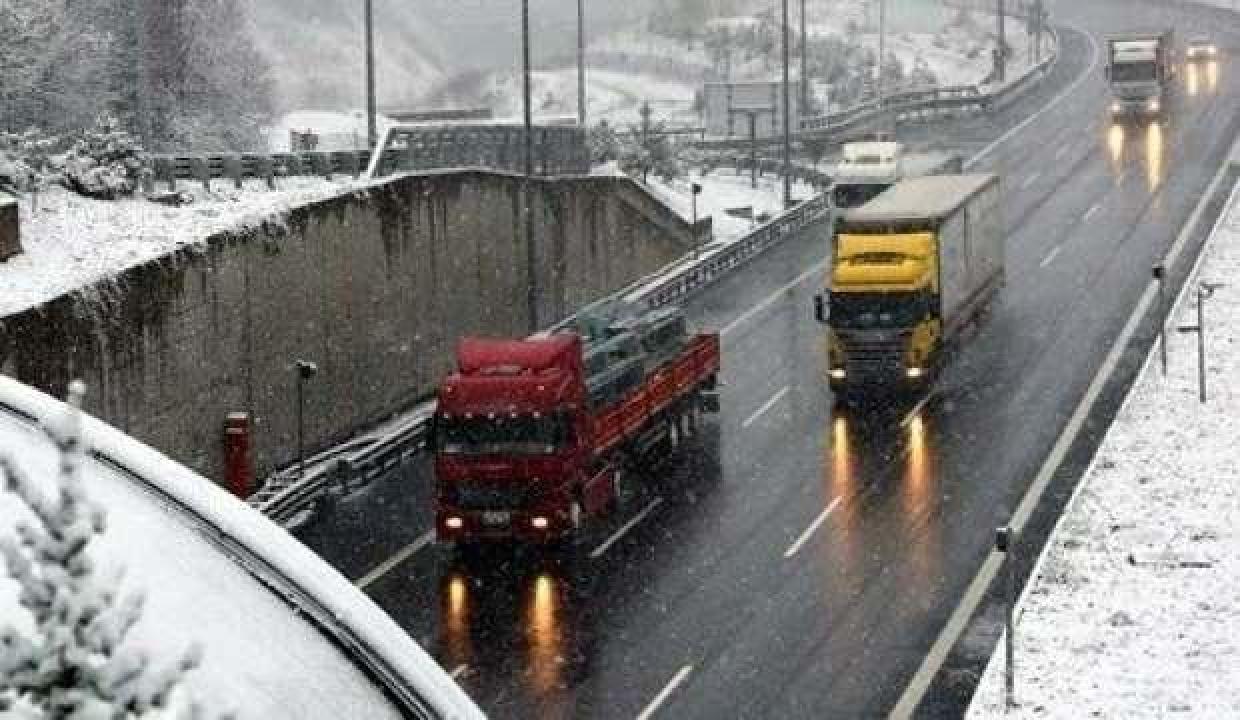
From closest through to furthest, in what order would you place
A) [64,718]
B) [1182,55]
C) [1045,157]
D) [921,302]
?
[64,718]
[921,302]
[1045,157]
[1182,55]

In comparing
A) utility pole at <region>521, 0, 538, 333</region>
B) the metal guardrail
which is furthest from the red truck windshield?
utility pole at <region>521, 0, 538, 333</region>

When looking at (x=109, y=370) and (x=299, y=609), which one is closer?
(x=299, y=609)

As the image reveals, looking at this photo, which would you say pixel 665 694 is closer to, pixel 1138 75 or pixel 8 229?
pixel 8 229

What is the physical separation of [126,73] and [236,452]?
31483mm

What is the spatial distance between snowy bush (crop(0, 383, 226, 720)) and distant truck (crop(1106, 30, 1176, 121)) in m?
83.4

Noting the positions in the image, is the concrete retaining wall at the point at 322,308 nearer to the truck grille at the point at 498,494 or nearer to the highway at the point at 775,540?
the highway at the point at 775,540

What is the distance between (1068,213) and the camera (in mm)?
67250

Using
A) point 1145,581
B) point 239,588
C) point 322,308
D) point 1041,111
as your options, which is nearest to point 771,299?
point 322,308

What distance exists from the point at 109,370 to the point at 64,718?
31.9 metres

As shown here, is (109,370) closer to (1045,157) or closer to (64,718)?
(64,718)

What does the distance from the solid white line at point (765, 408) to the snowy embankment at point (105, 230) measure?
10262mm

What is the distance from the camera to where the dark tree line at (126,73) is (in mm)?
59031

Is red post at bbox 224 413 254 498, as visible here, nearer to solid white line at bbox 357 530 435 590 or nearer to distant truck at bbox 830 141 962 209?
solid white line at bbox 357 530 435 590

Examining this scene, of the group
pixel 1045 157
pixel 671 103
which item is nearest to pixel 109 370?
pixel 1045 157
